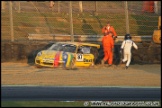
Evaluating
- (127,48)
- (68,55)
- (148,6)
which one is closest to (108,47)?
(127,48)

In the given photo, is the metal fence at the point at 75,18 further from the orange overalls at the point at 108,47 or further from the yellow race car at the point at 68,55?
the yellow race car at the point at 68,55

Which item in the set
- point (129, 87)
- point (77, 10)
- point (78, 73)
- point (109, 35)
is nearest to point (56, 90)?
point (129, 87)

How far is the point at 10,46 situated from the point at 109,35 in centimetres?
391

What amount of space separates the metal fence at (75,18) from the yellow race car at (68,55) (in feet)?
4.29

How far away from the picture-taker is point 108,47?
23578 millimetres

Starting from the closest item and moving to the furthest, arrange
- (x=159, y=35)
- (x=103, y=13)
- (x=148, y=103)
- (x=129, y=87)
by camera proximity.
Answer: (x=148, y=103) → (x=129, y=87) → (x=159, y=35) → (x=103, y=13)

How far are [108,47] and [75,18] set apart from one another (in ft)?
7.94

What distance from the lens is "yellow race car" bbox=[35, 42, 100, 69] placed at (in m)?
22.9

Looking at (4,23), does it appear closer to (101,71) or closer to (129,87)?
(101,71)

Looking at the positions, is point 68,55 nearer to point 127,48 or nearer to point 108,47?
point 108,47

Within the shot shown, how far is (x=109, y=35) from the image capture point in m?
24.0

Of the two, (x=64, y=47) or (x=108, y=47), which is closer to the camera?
(x=64, y=47)

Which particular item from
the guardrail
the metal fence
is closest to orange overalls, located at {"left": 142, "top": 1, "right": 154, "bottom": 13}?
the metal fence

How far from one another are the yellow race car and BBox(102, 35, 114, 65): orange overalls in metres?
0.52
